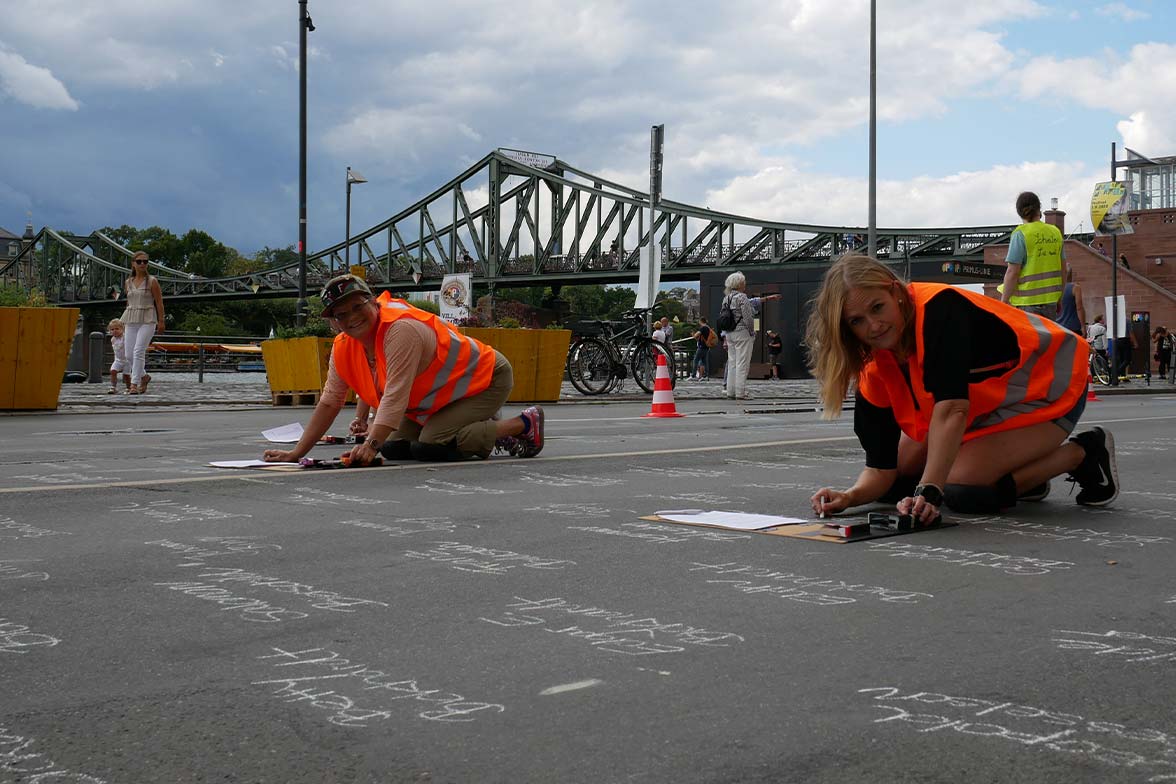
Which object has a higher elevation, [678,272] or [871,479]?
[678,272]

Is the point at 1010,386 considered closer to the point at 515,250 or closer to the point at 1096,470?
the point at 1096,470

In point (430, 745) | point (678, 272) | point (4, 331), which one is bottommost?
point (430, 745)

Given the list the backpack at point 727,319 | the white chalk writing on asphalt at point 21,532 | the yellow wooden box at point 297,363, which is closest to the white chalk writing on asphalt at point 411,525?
the white chalk writing on asphalt at point 21,532

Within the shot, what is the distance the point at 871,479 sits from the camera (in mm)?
4566

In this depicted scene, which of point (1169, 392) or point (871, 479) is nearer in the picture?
point (871, 479)

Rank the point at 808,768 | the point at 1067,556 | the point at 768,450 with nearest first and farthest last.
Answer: the point at 808,768
the point at 1067,556
the point at 768,450

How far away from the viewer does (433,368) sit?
21.0 feet

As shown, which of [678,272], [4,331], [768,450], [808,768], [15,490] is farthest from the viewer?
[678,272]

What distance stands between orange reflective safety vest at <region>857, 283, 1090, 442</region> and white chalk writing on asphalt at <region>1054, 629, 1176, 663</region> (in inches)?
64.3

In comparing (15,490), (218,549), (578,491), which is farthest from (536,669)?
(15,490)

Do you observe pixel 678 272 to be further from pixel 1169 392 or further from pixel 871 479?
pixel 871 479

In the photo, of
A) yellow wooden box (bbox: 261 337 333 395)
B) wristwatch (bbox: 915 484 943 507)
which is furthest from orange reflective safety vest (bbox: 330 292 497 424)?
yellow wooden box (bbox: 261 337 333 395)

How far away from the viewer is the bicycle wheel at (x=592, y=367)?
17.7 m

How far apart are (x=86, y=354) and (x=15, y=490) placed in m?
25.9
